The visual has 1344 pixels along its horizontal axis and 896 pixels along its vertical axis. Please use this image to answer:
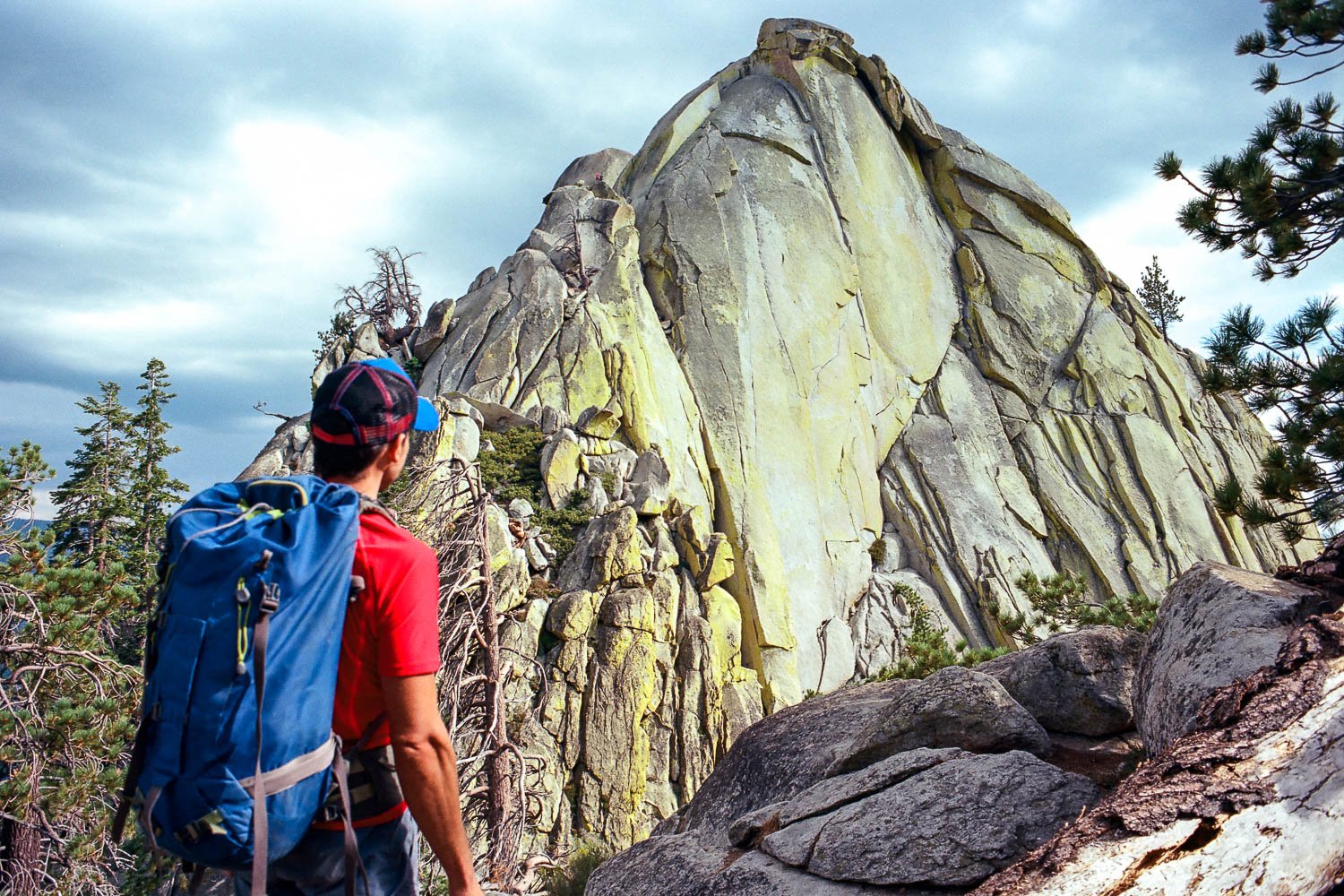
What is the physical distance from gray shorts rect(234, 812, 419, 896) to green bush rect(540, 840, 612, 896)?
6.13 m

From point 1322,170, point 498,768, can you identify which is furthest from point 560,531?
point 1322,170

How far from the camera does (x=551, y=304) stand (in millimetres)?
26078

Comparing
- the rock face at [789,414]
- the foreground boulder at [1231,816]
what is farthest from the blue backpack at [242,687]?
the rock face at [789,414]

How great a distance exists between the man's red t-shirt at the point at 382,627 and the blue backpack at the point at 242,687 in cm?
10

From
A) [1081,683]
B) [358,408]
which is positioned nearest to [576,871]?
[1081,683]

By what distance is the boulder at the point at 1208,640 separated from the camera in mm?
4051

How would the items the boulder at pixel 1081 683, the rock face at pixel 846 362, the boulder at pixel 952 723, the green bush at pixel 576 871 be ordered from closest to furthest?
A: the boulder at pixel 952 723 → the boulder at pixel 1081 683 → the green bush at pixel 576 871 → the rock face at pixel 846 362

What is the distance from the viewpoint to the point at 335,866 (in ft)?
7.36

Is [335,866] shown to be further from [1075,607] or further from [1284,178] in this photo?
[1075,607]

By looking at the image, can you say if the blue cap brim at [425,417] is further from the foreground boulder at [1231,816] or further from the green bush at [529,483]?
the green bush at [529,483]

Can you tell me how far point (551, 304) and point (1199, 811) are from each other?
24179mm

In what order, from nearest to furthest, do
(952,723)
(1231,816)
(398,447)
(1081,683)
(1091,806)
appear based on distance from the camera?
(398,447)
(1231,816)
(1091,806)
(952,723)
(1081,683)

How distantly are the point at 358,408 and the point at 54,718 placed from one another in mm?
8821

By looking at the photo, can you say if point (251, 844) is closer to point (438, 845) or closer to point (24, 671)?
point (438, 845)
